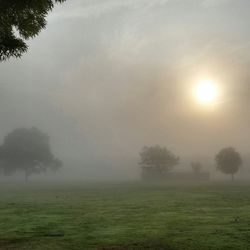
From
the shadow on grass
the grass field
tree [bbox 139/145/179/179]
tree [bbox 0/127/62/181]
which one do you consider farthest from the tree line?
the shadow on grass

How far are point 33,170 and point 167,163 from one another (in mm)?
55187

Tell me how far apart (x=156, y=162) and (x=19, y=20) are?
148 meters

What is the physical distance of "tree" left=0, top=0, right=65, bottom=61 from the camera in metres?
20.5

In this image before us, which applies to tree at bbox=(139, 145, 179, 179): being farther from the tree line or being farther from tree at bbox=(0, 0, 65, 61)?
tree at bbox=(0, 0, 65, 61)

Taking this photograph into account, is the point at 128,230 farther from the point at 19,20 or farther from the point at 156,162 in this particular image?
the point at 156,162

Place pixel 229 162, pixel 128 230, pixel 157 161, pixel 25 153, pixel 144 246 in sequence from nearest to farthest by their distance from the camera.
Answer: pixel 144 246, pixel 128 230, pixel 25 153, pixel 229 162, pixel 157 161

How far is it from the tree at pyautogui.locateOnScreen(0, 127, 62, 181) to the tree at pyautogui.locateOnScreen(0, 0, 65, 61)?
124m

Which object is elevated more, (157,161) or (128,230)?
(157,161)

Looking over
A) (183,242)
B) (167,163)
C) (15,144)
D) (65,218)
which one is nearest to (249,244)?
(183,242)

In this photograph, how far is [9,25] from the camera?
70.4ft

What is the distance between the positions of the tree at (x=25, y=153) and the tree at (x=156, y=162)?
3783cm

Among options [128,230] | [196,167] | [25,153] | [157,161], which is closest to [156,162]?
[157,161]

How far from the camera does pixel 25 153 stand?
466ft

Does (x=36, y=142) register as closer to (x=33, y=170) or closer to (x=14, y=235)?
(x=33, y=170)
